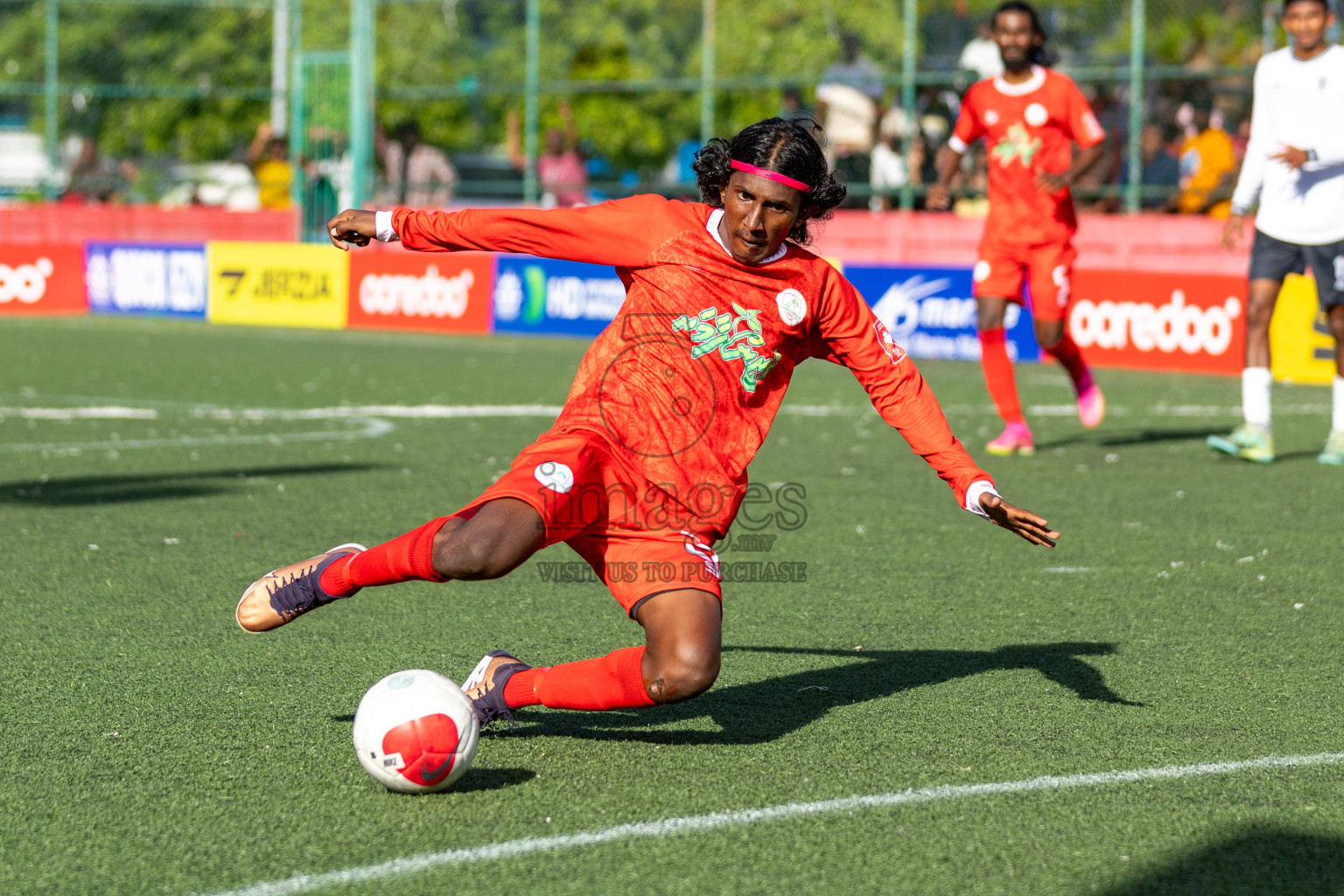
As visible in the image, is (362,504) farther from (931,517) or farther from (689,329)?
(689,329)

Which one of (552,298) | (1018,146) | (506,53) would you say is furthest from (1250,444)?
(506,53)

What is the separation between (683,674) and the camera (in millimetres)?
3836

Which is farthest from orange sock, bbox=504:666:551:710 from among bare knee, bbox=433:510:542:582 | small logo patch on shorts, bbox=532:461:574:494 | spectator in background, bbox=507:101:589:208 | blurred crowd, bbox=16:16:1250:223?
spectator in background, bbox=507:101:589:208

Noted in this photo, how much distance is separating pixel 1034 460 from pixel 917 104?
10923 mm

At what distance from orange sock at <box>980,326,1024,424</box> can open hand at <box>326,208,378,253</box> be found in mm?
5849

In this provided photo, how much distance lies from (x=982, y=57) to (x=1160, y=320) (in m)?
5.07

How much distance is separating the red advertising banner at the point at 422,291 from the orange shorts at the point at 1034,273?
9.81 m

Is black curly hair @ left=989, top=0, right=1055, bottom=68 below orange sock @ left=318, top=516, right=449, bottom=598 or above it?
above

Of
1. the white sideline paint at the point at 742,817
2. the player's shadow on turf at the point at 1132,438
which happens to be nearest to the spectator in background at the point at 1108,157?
the player's shadow on turf at the point at 1132,438

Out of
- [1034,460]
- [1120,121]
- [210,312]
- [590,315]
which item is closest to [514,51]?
[210,312]

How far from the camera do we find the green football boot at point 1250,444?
9117 millimetres

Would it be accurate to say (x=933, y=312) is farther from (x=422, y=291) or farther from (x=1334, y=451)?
(x=1334, y=451)

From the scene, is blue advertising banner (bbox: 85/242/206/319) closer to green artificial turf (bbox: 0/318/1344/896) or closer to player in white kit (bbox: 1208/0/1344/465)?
green artificial turf (bbox: 0/318/1344/896)

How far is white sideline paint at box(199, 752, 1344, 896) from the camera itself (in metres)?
3.17
